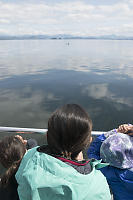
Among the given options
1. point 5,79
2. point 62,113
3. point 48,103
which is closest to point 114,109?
point 48,103

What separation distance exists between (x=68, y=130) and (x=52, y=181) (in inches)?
17.9

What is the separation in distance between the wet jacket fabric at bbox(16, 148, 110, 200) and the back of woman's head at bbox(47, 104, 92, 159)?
6.6 inches

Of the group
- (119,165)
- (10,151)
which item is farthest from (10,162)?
(119,165)

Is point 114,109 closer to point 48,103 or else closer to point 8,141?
point 48,103

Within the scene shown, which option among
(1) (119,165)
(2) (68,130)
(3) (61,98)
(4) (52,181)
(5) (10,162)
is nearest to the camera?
(4) (52,181)

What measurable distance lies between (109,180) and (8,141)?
158 centimetres

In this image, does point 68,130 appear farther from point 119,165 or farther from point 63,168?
point 119,165

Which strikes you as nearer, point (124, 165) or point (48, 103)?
→ point (124, 165)

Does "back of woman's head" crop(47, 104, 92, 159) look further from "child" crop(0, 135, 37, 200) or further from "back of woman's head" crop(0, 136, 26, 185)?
"back of woman's head" crop(0, 136, 26, 185)

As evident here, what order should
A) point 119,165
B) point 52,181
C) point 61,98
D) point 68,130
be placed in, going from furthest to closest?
point 61,98, point 119,165, point 68,130, point 52,181

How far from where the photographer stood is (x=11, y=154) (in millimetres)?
2391

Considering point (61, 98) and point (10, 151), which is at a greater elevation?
point (10, 151)

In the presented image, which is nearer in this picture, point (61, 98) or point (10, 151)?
point (10, 151)

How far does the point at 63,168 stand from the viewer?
1399 millimetres
